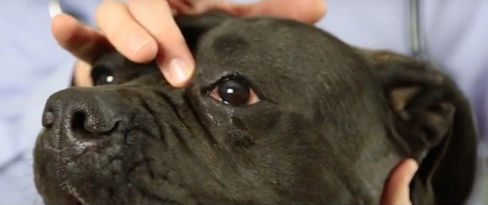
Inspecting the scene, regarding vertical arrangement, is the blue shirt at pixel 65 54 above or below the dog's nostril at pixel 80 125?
above

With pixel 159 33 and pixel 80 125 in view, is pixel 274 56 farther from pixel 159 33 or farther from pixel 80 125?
pixel 80 125

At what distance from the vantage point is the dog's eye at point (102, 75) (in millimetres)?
1798

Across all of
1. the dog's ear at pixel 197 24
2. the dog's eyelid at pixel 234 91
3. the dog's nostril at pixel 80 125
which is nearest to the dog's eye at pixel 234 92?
the dog's eyelid at pixel 234 91

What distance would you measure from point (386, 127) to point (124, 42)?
615 millimetres

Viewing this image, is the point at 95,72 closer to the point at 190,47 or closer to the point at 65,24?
the point at 65,24

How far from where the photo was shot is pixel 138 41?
1.63m

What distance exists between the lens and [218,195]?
55.8 inches

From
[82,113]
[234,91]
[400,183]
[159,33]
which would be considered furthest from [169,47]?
[400,183]

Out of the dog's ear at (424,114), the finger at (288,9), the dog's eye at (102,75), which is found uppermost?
the finger at (288,9)

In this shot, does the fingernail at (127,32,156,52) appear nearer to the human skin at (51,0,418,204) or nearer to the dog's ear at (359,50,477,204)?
the human skin at (51,0,418,204)

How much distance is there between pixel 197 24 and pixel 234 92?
0.94 ft

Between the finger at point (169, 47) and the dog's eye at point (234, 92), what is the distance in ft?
0.28

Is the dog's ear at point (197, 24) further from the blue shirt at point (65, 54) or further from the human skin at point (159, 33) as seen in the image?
the blue shirt at point (65, 54)

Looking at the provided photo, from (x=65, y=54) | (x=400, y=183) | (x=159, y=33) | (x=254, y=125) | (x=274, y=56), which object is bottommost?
(x=400, y=183)
